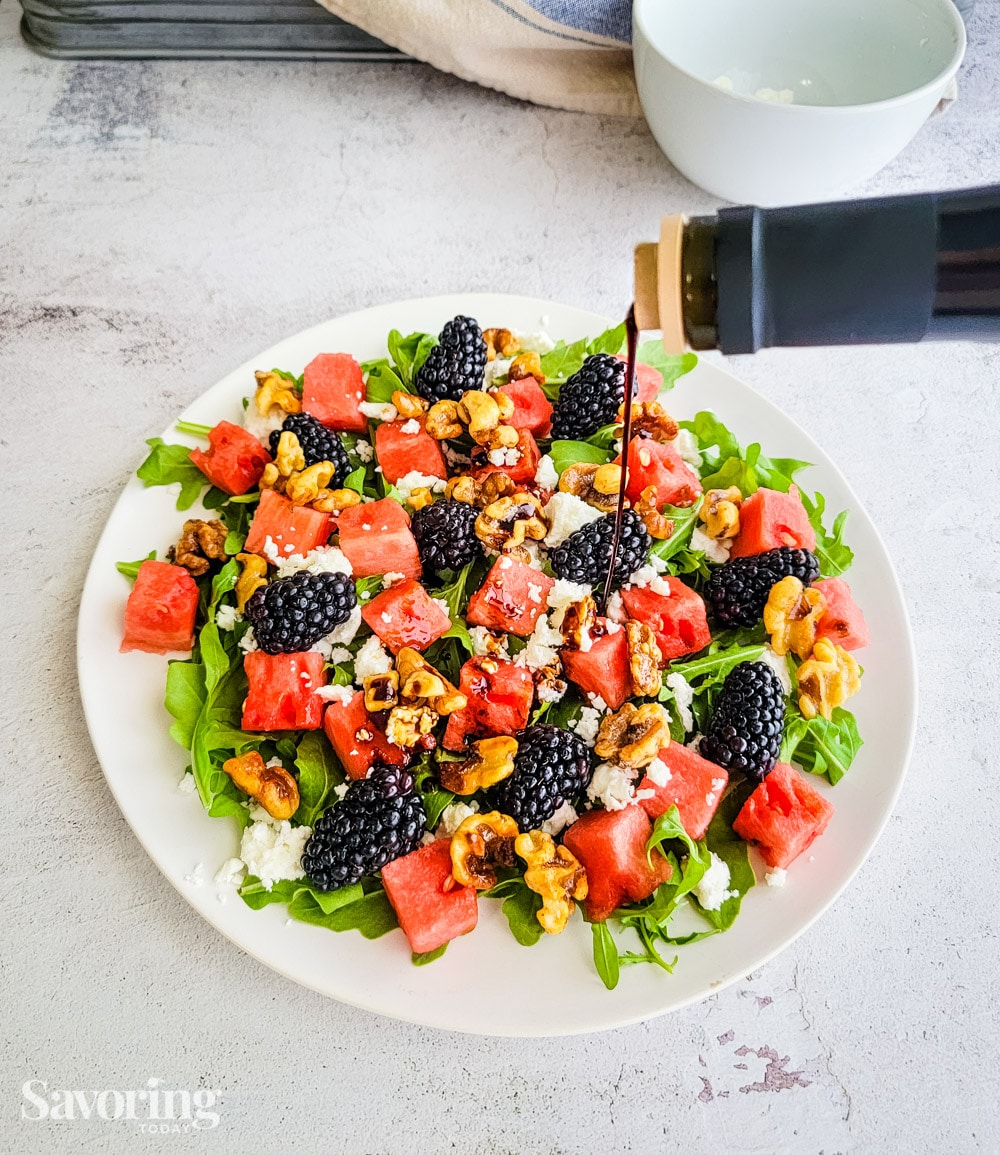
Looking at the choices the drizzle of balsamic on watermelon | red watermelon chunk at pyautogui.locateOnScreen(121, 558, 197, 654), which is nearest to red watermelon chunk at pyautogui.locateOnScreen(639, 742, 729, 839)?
the drizzle of balsamic on watermelon

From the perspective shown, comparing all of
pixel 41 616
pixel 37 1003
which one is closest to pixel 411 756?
pixel 37 1003

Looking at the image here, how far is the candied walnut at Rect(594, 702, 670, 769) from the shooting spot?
1.47 m

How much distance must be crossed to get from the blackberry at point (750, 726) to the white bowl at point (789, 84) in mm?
1171

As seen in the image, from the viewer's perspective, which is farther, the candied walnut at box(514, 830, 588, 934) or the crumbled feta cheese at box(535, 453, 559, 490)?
the crumbled feta cheese at box(535, 453, 559, 490)

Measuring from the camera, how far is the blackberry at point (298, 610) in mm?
1521

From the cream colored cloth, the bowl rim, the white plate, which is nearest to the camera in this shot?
the white plate

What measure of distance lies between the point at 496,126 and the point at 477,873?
6.56 ft

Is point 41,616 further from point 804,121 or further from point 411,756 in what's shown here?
point 804,121

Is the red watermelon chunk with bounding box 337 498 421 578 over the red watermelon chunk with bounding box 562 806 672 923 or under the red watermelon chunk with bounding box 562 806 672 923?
over

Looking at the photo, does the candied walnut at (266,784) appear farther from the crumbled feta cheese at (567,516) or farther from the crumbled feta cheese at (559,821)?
the crumbled feta cheese at (567,516)

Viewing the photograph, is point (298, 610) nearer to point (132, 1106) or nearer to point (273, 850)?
point (273, 850)

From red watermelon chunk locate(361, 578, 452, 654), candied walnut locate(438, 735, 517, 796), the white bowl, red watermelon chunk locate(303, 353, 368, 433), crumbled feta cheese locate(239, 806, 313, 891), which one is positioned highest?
the white bowl

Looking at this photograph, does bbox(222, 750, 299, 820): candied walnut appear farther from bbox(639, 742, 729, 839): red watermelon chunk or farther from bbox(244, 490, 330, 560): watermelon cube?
bbox(639, 742, 729, 839): red watermelon chunk

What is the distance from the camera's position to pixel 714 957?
142cm
